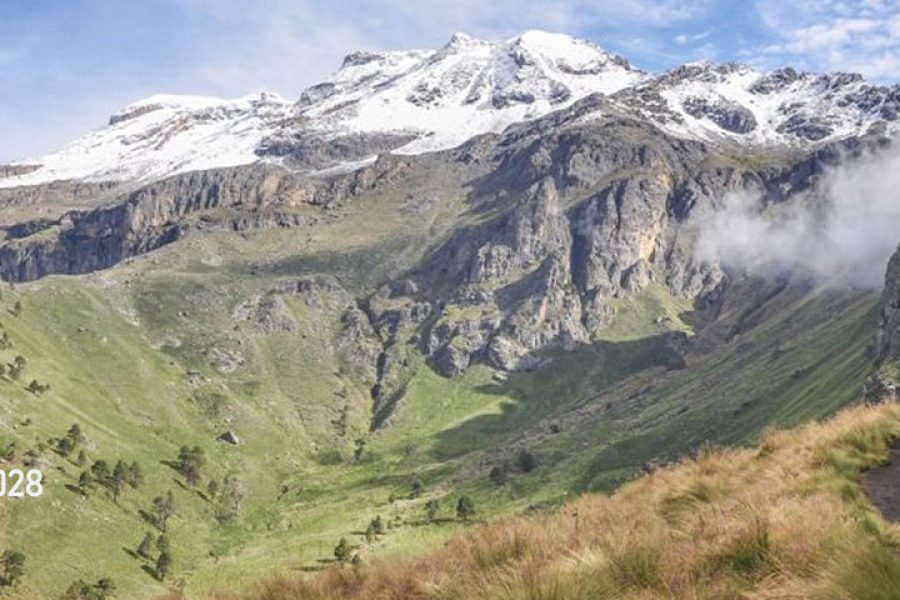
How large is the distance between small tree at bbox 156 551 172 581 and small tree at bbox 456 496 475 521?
58.3 meters

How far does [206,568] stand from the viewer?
135250 mm

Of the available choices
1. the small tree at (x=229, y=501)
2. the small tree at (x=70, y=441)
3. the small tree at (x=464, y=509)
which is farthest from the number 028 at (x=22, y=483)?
the small tree at (x=464, y=509)

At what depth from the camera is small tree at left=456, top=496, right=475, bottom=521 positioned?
523 ft

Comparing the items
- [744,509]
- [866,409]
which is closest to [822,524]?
[744,509]

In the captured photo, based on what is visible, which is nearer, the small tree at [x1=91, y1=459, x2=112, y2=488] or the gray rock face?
the small tree at [x1=91, y1=459, x2=112, y2=488]

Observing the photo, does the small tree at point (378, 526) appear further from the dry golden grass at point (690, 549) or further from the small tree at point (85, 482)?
the dry golden grass at point (690, 549)

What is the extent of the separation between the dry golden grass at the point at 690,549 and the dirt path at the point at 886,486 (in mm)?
287

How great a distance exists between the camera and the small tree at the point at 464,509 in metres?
159

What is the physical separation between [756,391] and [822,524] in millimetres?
189876

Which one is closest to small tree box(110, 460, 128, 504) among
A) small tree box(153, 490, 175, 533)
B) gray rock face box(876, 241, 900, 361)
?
small tree box(153, 490, 175, 533)

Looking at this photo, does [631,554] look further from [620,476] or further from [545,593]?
[620,476]

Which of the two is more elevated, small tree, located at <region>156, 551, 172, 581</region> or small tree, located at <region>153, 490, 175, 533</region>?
small tree, located at <region>153, 490, 175, 533</region>

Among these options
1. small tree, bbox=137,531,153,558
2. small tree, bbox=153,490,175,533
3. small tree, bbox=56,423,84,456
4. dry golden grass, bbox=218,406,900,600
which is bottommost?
small tree, bbox=137,531,153,558

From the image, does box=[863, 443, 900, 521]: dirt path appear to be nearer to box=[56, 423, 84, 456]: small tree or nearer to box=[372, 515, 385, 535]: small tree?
box=[372, 515, 385, 535]: small tree
